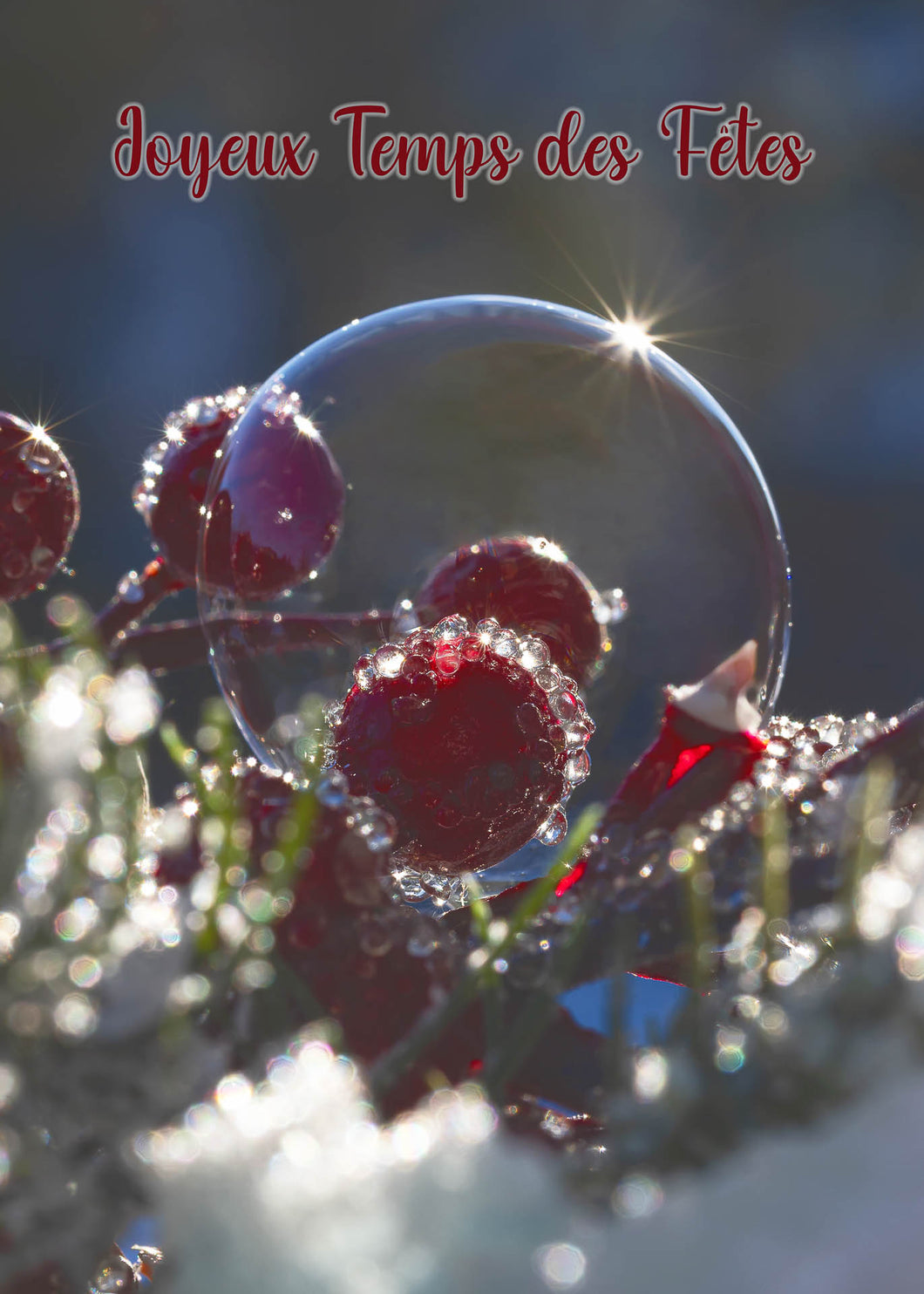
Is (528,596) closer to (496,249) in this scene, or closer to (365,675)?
(365,675)

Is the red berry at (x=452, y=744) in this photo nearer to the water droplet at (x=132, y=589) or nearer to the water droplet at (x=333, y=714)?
the water droplet at (x=333, y=714)

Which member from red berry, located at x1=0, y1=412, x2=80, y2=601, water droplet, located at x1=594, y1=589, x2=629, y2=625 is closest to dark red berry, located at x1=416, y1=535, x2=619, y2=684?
water droplet, located at x1=594, y1=589, x2=629, y2=625

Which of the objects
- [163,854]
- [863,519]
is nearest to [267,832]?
[163,854]

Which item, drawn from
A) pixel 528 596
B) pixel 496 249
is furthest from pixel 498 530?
pixel 496 249

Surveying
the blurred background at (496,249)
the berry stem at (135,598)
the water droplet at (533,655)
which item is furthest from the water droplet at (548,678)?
the blurred background at (496,249)

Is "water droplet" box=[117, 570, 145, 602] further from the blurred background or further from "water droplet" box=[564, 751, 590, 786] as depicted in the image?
the blurred background

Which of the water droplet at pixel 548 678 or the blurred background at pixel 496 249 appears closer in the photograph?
the water droplet at pixel 548 678
